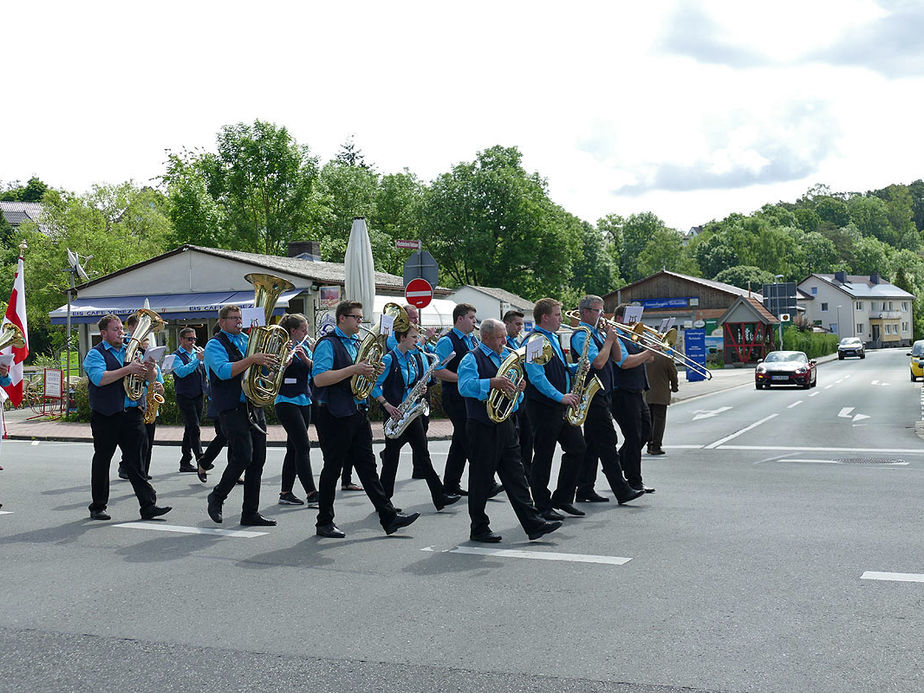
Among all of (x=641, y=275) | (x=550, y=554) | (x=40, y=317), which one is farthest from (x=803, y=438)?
(x=641, y=275)

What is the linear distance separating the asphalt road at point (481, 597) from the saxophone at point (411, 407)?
0.81 m

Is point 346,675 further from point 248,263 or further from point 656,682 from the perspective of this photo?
point 248,263

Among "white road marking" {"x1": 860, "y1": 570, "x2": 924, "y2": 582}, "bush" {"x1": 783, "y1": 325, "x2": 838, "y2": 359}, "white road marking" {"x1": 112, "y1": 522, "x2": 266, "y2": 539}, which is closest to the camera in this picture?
"white road marking" {"x1": 860, "y1": 570, "x2": 924, "y2": 582}

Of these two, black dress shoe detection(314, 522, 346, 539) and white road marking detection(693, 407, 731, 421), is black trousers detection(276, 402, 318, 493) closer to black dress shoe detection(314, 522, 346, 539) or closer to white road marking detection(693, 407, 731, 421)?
black dress shoe detection(314, 522, 346, 539)

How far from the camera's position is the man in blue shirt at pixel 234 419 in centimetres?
822

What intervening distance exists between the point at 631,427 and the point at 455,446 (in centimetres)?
174

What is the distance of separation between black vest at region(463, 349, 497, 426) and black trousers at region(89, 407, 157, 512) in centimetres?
308

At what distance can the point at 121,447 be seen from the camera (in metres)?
8.59

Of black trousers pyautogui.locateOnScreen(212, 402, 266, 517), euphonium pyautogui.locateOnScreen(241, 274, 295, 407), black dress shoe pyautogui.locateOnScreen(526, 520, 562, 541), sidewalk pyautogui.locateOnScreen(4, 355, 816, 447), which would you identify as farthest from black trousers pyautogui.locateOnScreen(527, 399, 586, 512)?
sidewalk pyautogui.locateOnScreen(4, 355, 816, 447)

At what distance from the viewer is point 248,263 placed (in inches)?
1144

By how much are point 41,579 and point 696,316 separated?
7081 cm

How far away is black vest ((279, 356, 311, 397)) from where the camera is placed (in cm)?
958

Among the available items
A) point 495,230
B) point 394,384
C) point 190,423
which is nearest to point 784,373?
point 190,423

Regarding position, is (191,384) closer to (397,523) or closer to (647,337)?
(397,523)
